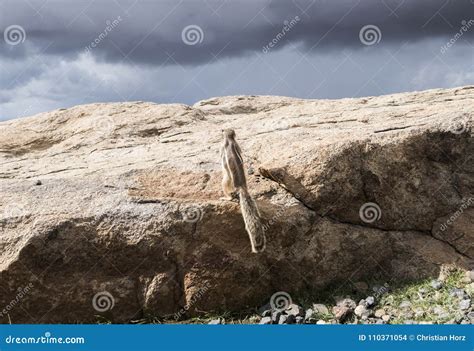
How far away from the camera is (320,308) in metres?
9.48

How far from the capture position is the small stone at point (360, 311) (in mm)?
9336

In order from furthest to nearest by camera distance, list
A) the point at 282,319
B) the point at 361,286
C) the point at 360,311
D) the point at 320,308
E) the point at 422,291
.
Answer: the point at 361,286 < the point at 422,291 < the point at 320,308 < the point at 360,311 < the point at 282,319

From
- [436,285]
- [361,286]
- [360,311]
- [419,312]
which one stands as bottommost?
[419,312]

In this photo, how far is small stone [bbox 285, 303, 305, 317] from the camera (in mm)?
9273

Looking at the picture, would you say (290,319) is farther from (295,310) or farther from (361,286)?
(361,286)

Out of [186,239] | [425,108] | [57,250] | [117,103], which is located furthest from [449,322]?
[117,103]

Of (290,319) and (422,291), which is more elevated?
(422,291)

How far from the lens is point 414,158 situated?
10.6 meters

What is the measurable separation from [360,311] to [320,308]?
0.63 meters

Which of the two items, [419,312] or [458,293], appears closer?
[419,312]

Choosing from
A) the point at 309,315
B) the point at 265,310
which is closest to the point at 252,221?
the point at 265,310

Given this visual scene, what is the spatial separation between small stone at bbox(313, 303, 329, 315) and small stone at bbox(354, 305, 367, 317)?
46cm

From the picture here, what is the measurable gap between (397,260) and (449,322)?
5.28 ft

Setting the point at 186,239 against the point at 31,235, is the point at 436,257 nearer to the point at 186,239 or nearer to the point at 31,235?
the point at 186,239
